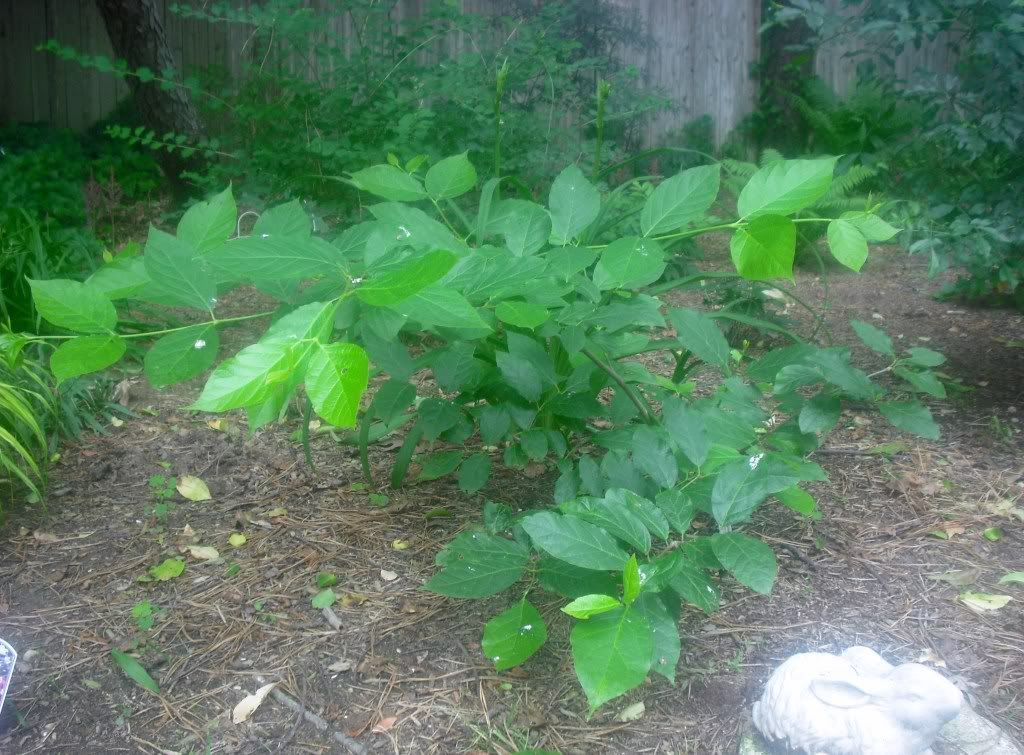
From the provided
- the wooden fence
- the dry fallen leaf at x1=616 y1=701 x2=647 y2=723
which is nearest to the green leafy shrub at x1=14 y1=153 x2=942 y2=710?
the dry fallen leaf at x1=616 y1=701 x2=647 y2=723

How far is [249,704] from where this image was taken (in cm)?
175

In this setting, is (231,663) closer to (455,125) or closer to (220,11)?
(455,125)

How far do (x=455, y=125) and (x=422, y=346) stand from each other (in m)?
1.66

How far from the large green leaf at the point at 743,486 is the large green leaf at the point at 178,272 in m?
0.92

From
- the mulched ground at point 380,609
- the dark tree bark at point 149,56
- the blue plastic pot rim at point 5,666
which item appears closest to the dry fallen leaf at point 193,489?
the mulched ground at point 380,609

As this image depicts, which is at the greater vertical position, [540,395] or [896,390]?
[540,395]

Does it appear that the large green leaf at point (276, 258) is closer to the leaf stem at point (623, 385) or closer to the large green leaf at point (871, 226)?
the leaf stem at point (623, 385)

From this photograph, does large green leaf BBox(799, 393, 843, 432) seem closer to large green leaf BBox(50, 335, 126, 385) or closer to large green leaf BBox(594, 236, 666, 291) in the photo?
large green leaf BBox(594, 236, 666, 291)

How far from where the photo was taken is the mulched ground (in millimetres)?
1694

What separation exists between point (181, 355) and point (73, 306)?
18 cm

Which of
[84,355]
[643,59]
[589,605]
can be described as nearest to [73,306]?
[84,355]

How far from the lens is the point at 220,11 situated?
16.6 ft

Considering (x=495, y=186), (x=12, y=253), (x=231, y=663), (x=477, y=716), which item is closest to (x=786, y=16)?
(x=495, y=186)

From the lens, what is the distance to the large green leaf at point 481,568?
1.66m
